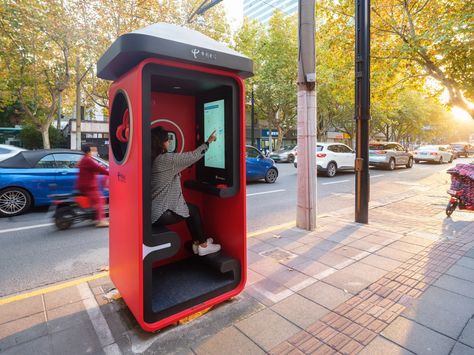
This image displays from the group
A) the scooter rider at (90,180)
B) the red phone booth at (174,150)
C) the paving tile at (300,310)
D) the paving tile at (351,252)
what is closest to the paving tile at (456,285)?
the paving tile at (351,252)

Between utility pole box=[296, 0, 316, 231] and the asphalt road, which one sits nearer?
the asphalt road

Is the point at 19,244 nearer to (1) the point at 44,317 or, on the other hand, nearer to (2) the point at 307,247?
(1) the point at 44,317

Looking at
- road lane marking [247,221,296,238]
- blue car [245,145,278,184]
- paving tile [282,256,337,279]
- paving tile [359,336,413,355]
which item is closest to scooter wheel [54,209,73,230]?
road lane marking [247,221,296,238]

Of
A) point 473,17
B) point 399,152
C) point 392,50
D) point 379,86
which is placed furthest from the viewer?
point 399,152

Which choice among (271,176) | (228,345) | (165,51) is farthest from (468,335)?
(271,176)

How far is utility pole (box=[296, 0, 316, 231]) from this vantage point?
16.4 feet

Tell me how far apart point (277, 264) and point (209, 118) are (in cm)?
203

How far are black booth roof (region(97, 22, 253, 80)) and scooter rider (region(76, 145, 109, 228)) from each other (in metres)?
3.29

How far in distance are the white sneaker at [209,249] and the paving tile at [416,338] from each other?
1732 millimetres

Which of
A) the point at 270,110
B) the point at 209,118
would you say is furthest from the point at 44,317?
the point at 270,110

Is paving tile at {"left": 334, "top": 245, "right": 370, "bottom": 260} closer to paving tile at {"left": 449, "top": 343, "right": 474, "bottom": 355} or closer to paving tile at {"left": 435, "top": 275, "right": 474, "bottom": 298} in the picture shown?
paving tile at {"left": 435, "top": 275, "right": 474, "bottom": 298}

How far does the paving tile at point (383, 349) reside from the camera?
2.23 metres

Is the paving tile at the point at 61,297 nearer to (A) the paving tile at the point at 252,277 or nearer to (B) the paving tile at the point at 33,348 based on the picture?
(B) the paving tile at the point at 33,348

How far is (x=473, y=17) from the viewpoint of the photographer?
6.81m
